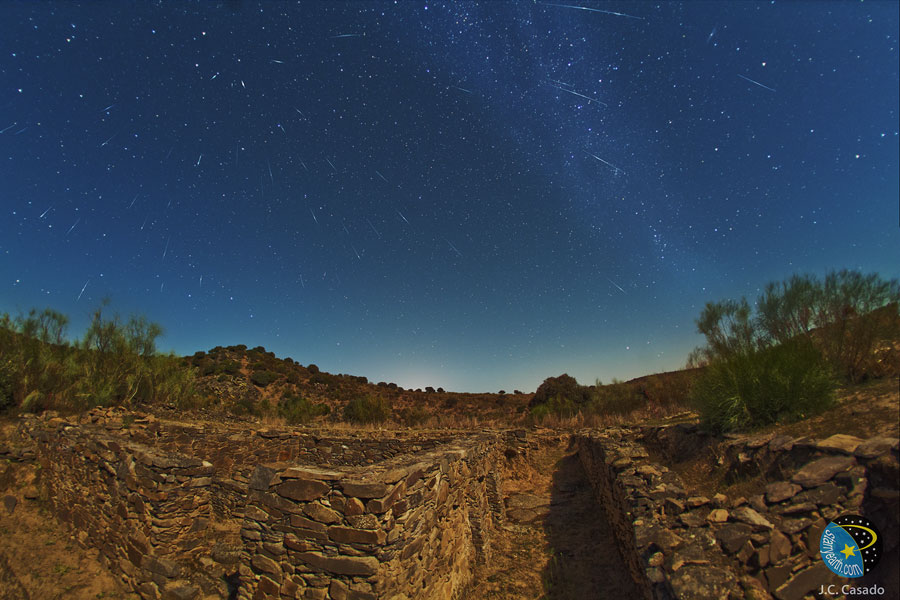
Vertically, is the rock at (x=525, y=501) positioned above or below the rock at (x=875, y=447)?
below

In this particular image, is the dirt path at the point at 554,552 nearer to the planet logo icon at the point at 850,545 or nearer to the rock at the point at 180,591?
the planet logo icon at the point at 850,545

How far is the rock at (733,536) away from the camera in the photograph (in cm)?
366

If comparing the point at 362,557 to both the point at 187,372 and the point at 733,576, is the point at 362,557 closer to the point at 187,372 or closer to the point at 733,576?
the point at 733,576

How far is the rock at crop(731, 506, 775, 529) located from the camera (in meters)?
3.71

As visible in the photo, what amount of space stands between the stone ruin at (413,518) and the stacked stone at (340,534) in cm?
2

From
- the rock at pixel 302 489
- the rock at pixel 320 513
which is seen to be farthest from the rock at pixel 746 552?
the rock at pixel 302 489

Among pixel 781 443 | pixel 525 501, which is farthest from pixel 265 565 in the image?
pixel 525 501

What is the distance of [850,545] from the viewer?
11.3 ft

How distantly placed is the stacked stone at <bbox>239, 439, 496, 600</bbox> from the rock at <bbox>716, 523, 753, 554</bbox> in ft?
11.0

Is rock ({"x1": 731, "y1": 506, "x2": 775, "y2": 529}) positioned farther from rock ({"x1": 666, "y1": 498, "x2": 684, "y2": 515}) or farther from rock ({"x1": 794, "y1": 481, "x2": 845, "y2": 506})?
rock ({"x1": 666, "y1": 498, "x2": 684, "y2": 515})

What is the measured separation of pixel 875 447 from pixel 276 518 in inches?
260

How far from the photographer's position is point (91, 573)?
6.10m

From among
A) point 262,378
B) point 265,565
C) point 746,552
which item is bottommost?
point 265,565

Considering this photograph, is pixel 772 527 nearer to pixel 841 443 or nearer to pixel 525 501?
pixel 841 443
